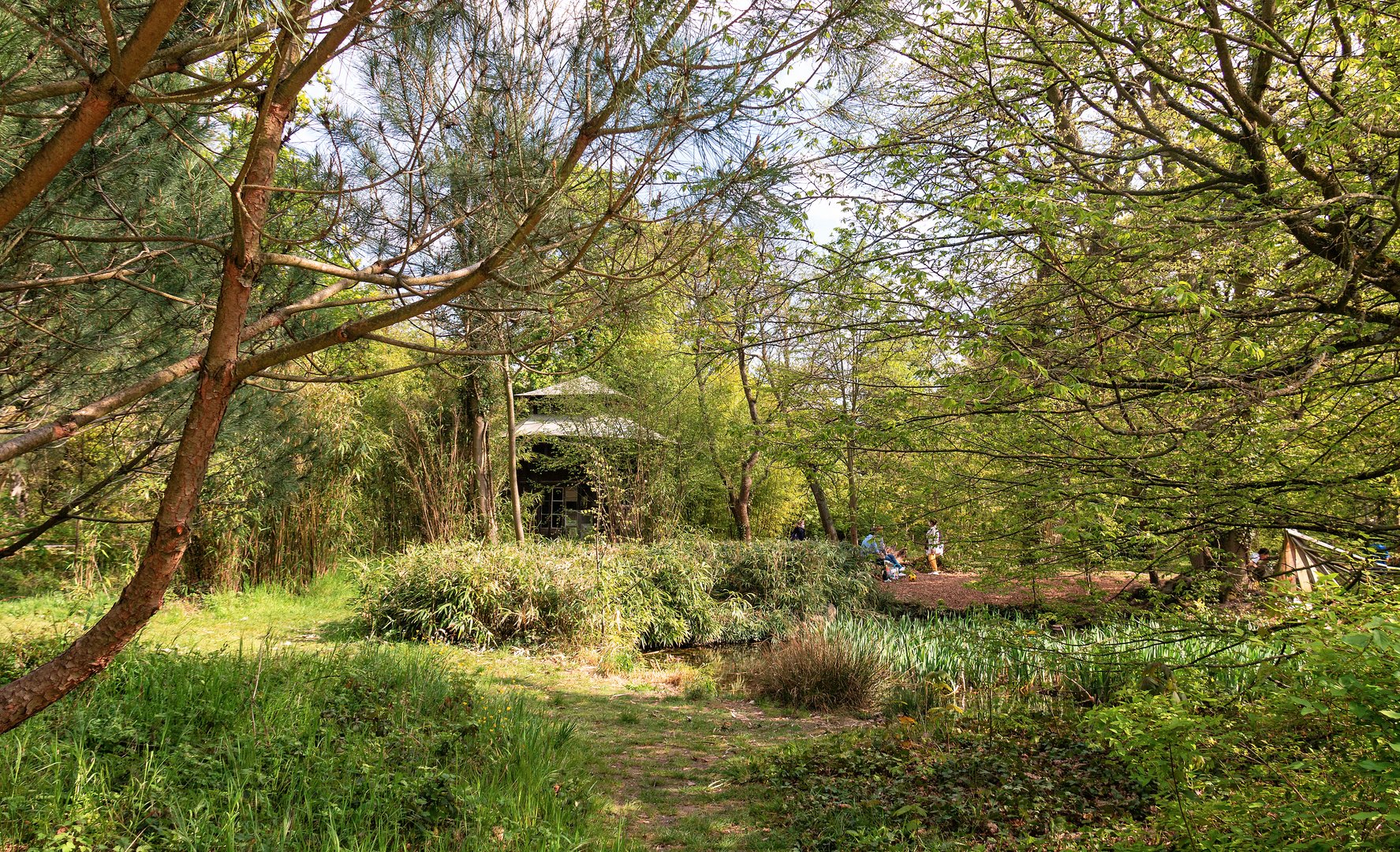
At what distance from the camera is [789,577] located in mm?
10242

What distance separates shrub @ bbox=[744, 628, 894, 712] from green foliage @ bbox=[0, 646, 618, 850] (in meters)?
2.57

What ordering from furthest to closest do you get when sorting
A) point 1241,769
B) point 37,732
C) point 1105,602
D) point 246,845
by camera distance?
point 1105,602 → point 1241,769 → point 37,732 → point 246,845

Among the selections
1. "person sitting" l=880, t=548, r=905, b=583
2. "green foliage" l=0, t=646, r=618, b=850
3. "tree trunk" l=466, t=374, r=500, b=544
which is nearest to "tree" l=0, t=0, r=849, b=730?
"green foliage" l=0, t=646, r=618, b=850

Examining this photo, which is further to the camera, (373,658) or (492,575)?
(492,575)

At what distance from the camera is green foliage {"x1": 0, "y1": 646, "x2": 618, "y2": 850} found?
245 centimetres

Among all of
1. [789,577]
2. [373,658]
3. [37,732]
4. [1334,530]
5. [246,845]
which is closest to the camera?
[246,845]

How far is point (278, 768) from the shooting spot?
2.90 meters

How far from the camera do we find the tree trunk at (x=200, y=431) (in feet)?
5.94

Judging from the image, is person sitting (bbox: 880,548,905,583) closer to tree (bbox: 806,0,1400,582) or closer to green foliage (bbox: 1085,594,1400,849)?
tree (bbox: 806,0,1400,582)

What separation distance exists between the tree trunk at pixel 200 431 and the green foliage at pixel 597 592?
5894 mm

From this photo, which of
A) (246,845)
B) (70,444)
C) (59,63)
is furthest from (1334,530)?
(70,444)

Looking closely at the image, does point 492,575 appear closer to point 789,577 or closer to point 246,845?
point 789,577

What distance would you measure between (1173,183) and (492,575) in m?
6.78

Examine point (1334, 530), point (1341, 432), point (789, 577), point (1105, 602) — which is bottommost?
point (789, 577)
